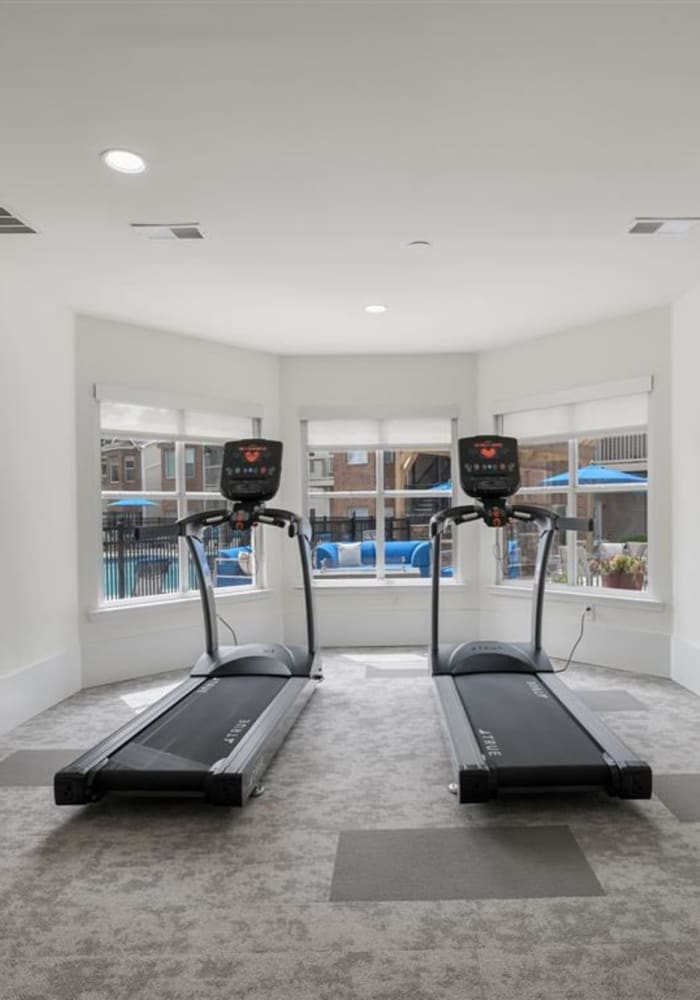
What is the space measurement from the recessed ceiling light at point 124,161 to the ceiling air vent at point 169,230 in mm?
537

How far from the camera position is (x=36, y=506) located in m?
4.31

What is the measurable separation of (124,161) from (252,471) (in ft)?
7.28

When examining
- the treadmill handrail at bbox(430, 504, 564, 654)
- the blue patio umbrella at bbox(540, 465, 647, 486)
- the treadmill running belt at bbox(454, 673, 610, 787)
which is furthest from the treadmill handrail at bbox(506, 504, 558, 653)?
the blue patio umbrella at bbox(540, 465, 647, 486)

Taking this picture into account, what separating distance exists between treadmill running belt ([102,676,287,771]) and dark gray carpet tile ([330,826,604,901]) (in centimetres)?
81

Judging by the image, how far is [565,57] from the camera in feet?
6.86

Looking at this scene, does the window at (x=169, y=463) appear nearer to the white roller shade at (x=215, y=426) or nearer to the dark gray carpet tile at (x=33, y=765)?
the white roller shade at (x=215, y=426)

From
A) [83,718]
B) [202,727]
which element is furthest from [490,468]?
[83,718]

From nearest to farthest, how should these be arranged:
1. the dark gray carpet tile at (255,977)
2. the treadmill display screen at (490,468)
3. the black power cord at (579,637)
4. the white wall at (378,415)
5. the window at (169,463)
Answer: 1. the dark gray carpet tile at (255,977)
2. the treadmill display screen at (490,468)
3. the black power cord at (579,637)
4. the window at (169,463)
5. the white wall at (378,415)

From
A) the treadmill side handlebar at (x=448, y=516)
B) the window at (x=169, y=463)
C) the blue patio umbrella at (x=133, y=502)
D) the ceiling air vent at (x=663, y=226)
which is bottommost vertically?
the treadmill side handlebar at (x=448, y=516)

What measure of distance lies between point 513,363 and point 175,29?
438 centimetres

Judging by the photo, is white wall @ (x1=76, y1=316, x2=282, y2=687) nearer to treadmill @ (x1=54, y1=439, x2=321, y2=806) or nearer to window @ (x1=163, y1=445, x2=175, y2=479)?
window @ (x1=163, y1=445, x2=175, y2=479)

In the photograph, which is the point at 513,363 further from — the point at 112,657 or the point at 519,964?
the point at 519,964

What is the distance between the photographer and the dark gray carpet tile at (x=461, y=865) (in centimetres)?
223

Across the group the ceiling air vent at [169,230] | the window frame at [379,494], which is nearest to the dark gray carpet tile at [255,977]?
the ceiling air vent at [169,230]
